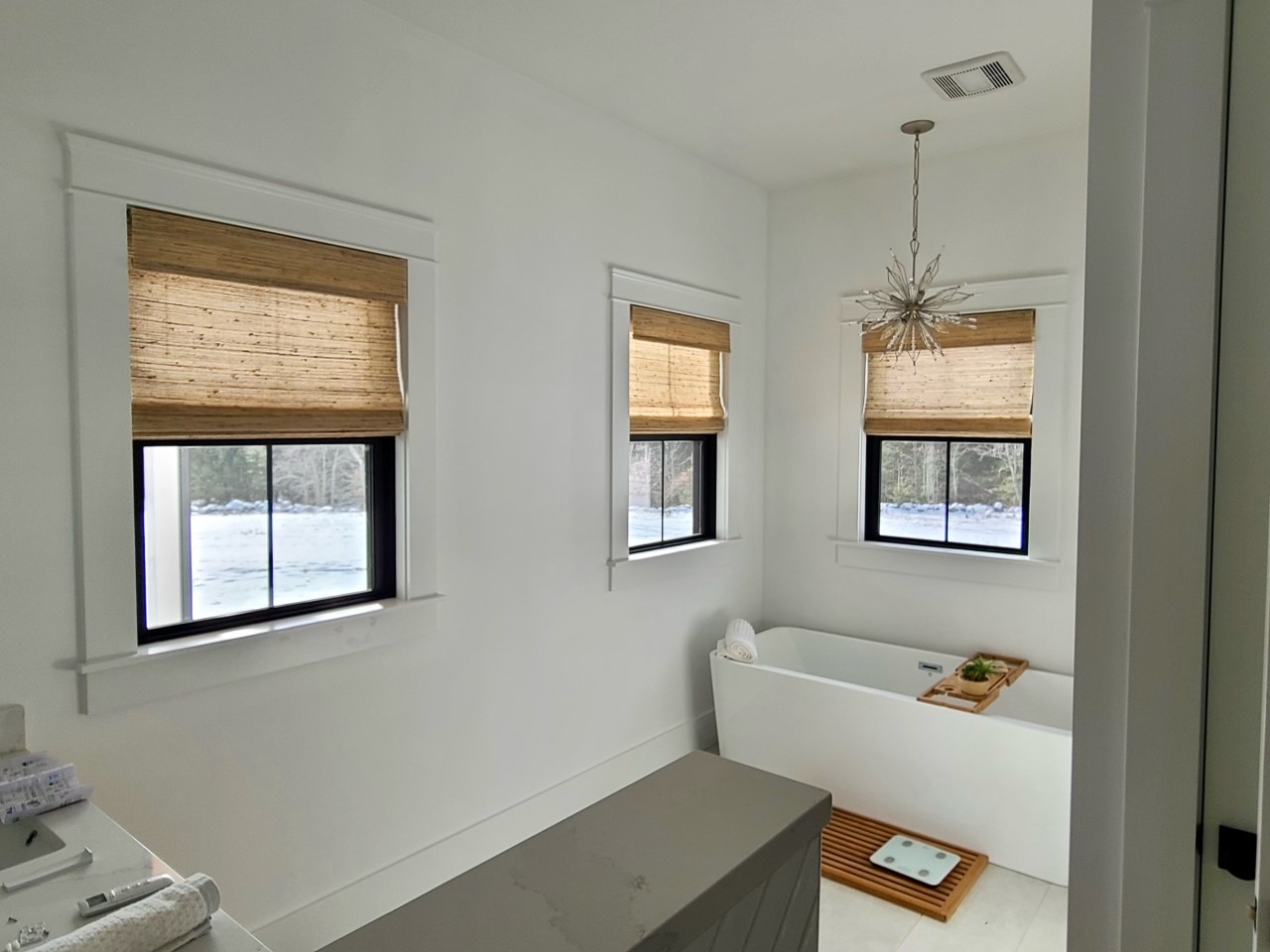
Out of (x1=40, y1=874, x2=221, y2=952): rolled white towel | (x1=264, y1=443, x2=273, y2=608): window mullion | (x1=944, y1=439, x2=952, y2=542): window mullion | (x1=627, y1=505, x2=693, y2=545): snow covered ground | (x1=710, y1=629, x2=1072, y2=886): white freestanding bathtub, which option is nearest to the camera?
(x1=40, y1=874, x2=221, y2=952): rolled white towel

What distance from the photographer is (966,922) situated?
269cm

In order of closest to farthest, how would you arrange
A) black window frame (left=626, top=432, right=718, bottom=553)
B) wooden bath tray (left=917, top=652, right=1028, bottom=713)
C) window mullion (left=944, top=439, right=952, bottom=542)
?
wooden bath tray (left=917, top=652, right=1028, bottom=713), window mullion (left=944, top=439, right=952, bottom=542), black window frame (left=626, top=432, right=718, bottom=553)

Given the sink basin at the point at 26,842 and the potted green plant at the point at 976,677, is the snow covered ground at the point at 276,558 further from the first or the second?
the potted green plant at the point at 976,677

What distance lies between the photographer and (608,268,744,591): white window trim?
11.2 feet

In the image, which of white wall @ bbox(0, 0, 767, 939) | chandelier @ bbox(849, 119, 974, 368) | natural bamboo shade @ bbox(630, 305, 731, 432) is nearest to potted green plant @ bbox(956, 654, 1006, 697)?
white wall @ bbox(0, 0, 767, 939)

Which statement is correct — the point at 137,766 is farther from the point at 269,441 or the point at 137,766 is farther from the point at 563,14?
the point at 563,14

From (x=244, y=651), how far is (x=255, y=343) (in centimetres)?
84

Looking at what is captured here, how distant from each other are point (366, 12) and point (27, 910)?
239 cm

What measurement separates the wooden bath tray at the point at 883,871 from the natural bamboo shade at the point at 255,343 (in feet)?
6.94

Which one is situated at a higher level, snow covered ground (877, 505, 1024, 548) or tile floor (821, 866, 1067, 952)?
snow covered ground (877, 505, 1024, 548)

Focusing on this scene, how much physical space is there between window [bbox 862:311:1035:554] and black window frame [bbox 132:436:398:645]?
96.8 inches

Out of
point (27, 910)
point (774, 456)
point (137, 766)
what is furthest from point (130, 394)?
point (774, 456)

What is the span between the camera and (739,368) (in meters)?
4.22

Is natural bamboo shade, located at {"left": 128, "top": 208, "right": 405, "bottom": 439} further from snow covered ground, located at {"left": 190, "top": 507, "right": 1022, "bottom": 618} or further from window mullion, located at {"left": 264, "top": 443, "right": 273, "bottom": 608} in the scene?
snow covered ground, located at {"left": 190, "top": 507, "right": 1022, "bottom": 618}
